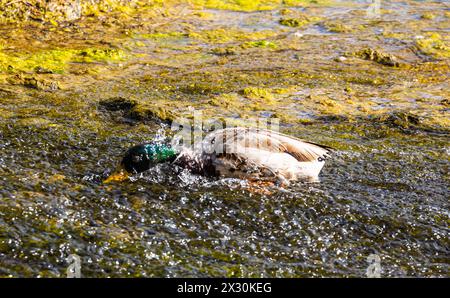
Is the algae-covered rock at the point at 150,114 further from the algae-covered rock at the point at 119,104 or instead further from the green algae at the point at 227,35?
the green algae at the point at 227,35

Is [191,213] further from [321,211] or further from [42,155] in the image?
[42,155]

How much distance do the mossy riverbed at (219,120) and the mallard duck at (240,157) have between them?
16 centimetres

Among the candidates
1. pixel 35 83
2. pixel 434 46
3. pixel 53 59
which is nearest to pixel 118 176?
pixel 35 83

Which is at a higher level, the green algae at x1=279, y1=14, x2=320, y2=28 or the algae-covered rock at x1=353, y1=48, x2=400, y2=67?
the green algae at x1=279, y1=14, x2=320, y2=28

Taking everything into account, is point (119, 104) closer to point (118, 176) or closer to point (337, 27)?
point (118, 176)

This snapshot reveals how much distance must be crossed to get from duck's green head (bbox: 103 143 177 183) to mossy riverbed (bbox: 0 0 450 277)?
0.15m

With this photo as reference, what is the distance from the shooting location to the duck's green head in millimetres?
6645

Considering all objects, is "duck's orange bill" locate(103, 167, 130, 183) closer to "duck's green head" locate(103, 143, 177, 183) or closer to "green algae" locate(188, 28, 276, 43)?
"duck's green head" locate(103, 143, 177, 183)

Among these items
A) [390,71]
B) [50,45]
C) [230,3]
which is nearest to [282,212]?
[390,71]

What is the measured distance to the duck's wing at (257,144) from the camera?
22.3ft

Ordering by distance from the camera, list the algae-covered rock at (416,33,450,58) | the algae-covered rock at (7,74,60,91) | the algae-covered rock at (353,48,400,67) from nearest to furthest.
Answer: the algae-covered rock at (7,74,60,91) → the algae-covered rock at (353,48,400,67) → the algae-covered rock at (416,33,450,58)

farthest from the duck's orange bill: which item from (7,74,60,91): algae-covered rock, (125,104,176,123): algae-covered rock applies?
(7,74,60,91): algae-covered rock

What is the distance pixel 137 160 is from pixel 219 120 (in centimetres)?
235

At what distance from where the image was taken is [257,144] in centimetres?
689
